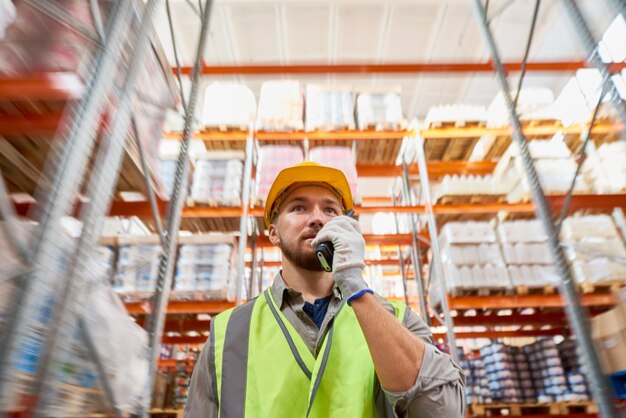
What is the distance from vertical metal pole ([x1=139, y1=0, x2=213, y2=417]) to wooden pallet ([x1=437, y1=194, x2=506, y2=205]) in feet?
14.1

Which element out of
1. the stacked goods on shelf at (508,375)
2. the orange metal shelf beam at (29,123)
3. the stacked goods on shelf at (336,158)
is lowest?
the stacked goods on shelf at (508,375)

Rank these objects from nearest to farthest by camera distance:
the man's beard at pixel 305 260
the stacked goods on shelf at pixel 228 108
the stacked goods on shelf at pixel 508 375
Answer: the man's beard at pixel 305 260 < the stacked goods on shelf at pixel 508 375 < the stacked goods on shelf at pixel 228 108

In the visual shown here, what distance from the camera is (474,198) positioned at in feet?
22.2

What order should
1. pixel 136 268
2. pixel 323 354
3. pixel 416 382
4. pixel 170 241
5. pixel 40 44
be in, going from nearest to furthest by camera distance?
pixel 416 382 < pixel 323 354 < pixel 40 44 < pixel 170 241 < pixel 136 268

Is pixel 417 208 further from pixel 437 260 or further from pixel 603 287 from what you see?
pixel 603 287

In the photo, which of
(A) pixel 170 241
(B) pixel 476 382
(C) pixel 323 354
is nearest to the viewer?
(C) pixel 323 354

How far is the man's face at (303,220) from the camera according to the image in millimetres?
1905

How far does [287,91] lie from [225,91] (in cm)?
108

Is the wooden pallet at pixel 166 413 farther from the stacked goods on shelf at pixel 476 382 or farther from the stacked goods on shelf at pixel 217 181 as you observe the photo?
the stacked goods on shelf at pixel 476 382

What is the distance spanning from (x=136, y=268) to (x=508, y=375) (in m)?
6.02

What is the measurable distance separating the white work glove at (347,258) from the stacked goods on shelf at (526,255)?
5304 millimetres

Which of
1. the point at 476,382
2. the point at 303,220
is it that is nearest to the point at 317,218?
the point at 303,220

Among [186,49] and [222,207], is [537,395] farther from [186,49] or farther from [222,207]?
[186,49]

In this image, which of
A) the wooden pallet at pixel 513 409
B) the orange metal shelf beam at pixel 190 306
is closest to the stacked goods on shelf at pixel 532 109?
the wooden pallet at pixel 513 409
